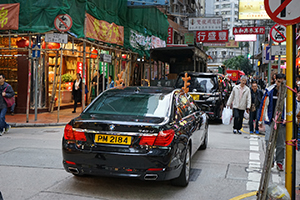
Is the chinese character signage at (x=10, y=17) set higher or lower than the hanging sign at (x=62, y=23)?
higher

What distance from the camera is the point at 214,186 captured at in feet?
17.8

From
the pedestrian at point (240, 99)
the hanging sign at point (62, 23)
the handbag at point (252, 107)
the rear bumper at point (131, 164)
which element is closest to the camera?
the rear bumper at point (131, 164)

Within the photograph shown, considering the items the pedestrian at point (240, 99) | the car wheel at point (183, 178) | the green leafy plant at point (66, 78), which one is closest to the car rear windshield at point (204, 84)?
the pedestrian at point (240, 99)

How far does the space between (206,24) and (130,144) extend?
24512 millimetres

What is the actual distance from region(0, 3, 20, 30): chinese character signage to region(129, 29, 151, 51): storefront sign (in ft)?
26.5

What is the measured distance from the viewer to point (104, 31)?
17500 millimetres

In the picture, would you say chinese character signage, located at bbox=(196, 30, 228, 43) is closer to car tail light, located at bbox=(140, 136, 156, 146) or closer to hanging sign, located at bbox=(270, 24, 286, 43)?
hanging sign, located at bbox=(270, 24, 286, 43)

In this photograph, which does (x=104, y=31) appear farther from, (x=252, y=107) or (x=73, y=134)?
(x=73, y=134)

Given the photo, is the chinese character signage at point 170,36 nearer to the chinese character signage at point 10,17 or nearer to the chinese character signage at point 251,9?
the chinese character signage at point 251,9

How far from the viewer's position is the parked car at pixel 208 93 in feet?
41.6

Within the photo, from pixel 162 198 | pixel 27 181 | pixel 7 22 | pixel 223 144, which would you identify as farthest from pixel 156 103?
pixel 7 22

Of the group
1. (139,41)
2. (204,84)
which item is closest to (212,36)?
(139,41)

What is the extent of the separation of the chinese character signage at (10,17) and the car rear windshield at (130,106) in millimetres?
9803

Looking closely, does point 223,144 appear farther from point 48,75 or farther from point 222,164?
point 48,75
